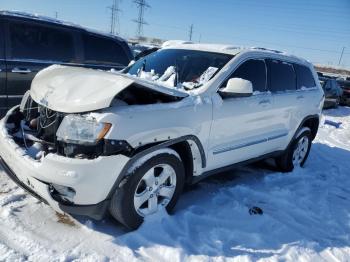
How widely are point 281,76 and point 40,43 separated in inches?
143

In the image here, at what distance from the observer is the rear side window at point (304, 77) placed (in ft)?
19.1

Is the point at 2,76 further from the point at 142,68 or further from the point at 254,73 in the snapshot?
the point at 254,73

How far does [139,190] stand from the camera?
11.5 ft

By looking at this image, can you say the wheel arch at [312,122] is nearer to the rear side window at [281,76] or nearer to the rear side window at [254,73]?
the rear side window at [281,76]

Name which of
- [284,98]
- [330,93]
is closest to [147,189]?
[284,98]

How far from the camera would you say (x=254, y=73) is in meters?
4.70

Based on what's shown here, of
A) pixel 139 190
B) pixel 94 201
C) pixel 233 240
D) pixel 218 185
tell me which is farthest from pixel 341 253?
pixel 94 201

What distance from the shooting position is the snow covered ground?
3150 mm

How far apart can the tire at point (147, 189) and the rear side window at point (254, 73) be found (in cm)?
135

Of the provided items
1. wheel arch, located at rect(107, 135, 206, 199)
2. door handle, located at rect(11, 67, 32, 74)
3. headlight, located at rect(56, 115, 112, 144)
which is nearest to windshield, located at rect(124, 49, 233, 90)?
wheel arch, located at rect(107, 135, 206, 199)

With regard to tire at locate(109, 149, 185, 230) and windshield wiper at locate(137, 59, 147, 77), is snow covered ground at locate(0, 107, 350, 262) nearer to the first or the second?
tire at locate(109, 149, 185, 230)

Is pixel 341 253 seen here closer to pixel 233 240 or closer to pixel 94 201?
pixel 233 240

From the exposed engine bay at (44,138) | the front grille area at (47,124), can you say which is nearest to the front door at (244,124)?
the exposed engine bay at (44,138)

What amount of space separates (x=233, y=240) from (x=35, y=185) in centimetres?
186
